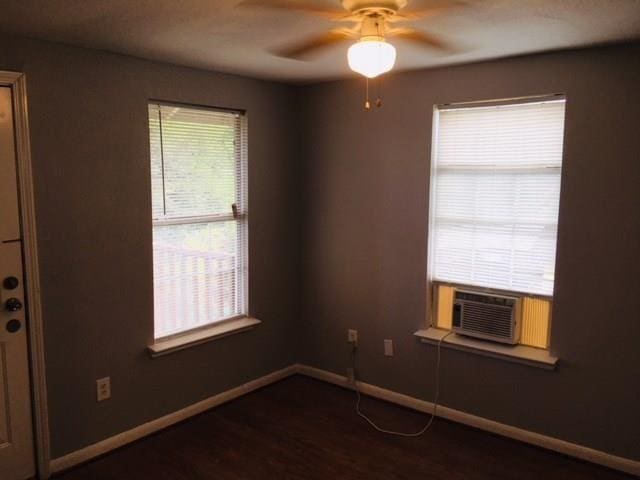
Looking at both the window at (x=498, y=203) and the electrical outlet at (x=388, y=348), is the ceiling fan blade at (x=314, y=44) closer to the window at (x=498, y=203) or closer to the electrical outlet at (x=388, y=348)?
the window at (x=498, y=203)

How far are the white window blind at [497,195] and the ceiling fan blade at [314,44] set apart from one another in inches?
41.0

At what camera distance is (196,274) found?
350cm

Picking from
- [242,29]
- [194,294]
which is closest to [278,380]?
[194,294]

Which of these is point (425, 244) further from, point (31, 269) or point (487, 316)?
point (31, 269)

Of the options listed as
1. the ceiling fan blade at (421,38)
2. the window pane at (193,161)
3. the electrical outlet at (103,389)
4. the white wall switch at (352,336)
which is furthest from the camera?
the white wall switch at (352,336)

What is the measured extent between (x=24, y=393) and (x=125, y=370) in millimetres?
557

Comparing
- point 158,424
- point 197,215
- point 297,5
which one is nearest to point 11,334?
point 158,424

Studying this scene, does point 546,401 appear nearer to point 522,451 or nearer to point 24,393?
point 522,451

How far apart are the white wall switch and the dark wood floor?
50 centimetres

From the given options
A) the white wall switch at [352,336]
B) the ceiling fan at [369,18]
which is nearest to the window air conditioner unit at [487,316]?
the white wall switch at [352,336]

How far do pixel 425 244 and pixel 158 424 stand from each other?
2.06 meters

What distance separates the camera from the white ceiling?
204 centimetres

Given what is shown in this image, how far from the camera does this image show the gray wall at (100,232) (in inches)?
106

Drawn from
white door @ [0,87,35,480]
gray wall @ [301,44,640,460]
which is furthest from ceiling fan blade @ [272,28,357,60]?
white door @ [0,87,35,480]
